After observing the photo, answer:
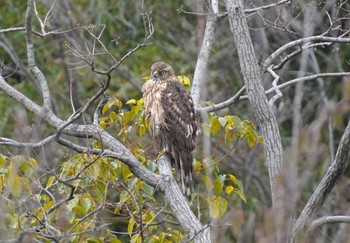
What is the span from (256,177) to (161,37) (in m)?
1.77

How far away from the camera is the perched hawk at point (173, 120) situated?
5766 millimetres

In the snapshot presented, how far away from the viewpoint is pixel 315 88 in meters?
10.7

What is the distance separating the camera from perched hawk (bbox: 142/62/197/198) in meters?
5.77

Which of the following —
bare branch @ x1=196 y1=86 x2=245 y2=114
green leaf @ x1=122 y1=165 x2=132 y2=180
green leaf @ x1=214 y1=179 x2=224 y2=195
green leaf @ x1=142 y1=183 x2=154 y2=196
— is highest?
bare branch @ x1=196 y1=86 x2=245 y2=114

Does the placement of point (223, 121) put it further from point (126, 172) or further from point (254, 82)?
point (126, 172)

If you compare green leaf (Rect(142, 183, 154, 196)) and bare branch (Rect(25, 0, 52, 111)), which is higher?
bare branch (Rect(25, 0, 52, 111))

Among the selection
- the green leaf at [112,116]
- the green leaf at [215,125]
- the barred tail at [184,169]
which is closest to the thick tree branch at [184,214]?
the green leaf at [215,125]

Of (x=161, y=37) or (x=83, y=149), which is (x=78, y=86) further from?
(x=83, y=149)

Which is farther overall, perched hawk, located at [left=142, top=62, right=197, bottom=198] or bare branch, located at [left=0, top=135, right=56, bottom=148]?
perched hawk, located at [left=142, top=62, right=197, bottom=198]

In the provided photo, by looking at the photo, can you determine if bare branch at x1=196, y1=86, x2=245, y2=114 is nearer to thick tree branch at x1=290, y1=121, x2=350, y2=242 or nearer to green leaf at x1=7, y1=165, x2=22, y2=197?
thick tree branch at x1=290, y1=121, x2=350, y2=242

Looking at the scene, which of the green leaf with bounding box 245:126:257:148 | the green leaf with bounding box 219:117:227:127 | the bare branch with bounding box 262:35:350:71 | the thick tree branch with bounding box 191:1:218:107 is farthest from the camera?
the thick tree branch with bounding box 191:1:218:107

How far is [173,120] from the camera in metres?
6.06

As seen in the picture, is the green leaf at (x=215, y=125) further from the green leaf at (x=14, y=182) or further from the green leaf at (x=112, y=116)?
the green leaf at (x=14, y=182)

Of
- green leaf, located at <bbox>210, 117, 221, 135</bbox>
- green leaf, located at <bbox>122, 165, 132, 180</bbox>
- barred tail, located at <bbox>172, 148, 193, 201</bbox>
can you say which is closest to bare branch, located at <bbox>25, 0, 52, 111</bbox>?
green leaf, located at <bbox>122, 165, 132, 180</bbox>
